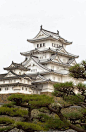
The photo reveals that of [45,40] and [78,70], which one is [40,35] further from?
[78,70]

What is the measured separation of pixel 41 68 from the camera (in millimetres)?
38562

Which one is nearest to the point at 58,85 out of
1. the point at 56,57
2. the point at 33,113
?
the point at 33,113

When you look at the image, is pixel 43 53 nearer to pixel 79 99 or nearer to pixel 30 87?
pixel 30 87

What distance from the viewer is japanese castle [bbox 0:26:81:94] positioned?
32.8 m

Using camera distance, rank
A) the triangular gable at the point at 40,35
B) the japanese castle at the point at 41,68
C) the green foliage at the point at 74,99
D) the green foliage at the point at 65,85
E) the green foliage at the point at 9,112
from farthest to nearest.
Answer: the triangular gable at the point at 40,35
the japanese castle at the point at 41,68
the green foliage at the point at 9,112
the green foliage at the point at 74,99
the green foliage at the point at 65,85

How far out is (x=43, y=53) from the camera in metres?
41.7

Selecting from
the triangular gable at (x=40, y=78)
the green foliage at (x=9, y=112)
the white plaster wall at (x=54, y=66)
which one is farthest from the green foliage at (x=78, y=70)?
the white plaster wall at (x=54, y=66)

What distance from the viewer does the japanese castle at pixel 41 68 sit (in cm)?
3282

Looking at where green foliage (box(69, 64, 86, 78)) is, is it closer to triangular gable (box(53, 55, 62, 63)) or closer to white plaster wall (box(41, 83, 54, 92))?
white plaster wall (box(41, 83, 54, 92))

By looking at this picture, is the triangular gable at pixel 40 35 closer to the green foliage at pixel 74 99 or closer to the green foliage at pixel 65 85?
the green foliage at pixel 65 85


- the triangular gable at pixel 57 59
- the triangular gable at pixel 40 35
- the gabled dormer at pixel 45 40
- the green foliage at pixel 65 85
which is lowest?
the green foliage at pixel 65 85

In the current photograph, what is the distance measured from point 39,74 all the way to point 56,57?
16.1 feet

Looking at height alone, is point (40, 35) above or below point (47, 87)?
above

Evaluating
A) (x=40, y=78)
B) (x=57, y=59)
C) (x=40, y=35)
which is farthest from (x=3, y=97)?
(x=40, y=35)
